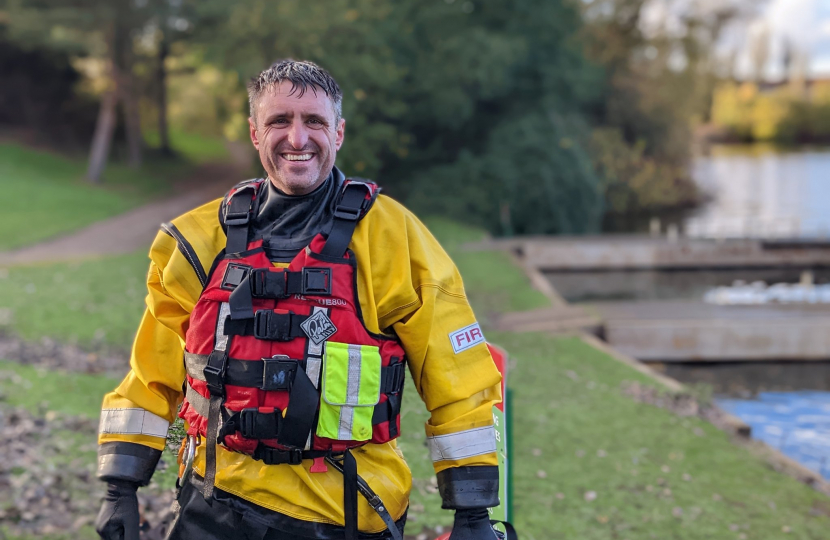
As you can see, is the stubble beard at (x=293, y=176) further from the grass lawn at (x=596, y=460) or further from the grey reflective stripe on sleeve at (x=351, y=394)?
the grass lawn at (x=596, y=460)

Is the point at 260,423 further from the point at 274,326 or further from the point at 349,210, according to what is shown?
the point at 349,210

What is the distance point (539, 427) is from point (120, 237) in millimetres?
16232

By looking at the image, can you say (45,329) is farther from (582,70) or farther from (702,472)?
(582,70)

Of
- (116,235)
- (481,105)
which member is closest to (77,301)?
(116,235)

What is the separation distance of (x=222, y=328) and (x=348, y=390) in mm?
423

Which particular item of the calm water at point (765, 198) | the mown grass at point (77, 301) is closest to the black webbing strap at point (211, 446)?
the mown grass at point (77, 301)

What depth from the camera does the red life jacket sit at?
7.41 ft

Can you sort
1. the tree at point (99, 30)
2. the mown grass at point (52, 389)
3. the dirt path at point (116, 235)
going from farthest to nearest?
the tree at point (99, 30), the dirt path at point (116, 235), the mown grass at point (52, 389)

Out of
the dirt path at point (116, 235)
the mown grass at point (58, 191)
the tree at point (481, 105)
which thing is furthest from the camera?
the tree at point (481, 105)

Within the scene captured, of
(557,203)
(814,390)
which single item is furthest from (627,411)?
(557,203)

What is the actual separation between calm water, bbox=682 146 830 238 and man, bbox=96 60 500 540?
2240 cm

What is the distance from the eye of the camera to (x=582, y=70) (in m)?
27.4

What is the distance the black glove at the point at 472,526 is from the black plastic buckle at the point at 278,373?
24.8 inches

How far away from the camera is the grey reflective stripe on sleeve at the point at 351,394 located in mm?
2268
